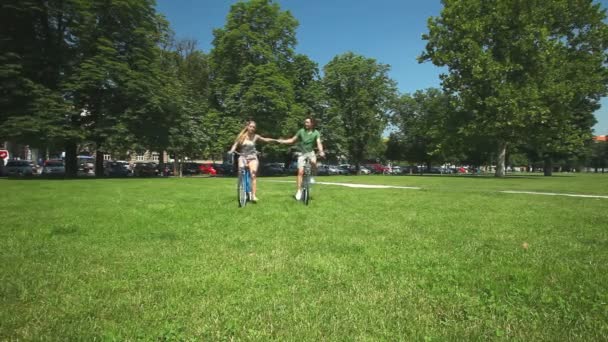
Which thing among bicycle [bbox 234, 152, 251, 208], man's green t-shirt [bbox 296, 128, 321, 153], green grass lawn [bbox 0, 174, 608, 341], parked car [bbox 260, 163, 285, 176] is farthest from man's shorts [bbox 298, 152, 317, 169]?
parked car [bbox 260, 163, 285, 176]

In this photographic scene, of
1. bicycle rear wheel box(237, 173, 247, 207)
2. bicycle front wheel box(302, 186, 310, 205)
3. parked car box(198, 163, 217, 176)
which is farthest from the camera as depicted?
parked car box(198, 163, 217, 176)

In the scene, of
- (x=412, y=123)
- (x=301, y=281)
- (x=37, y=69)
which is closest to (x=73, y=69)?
(x=37, y=69)

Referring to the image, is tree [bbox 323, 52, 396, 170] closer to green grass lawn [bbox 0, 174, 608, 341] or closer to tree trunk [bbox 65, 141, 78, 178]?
tree trunk [bbox 65, 141, 78, 178]

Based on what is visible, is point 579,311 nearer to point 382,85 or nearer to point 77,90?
point 77,90

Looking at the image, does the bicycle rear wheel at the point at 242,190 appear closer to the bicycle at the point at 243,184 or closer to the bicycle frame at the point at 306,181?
the bicycle at the point at 243,184

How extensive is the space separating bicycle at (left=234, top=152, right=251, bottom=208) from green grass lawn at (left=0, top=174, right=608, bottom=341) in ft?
9.47

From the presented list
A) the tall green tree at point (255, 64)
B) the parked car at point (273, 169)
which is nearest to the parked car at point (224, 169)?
the parked car at point (273, 169)

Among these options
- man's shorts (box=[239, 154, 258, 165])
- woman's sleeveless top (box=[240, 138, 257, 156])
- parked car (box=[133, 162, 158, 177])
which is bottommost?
parked car (box=[133, 162, 158, 177])

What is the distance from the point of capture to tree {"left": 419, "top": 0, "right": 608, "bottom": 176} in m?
37.7

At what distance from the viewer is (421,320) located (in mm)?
3156

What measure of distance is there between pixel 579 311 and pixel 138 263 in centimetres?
443

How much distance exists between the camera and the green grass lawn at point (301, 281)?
3.04 metres

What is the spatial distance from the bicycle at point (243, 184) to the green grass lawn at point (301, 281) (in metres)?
2.89

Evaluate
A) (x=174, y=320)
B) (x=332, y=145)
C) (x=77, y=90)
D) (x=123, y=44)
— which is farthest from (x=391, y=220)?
(x=332, y=145)
